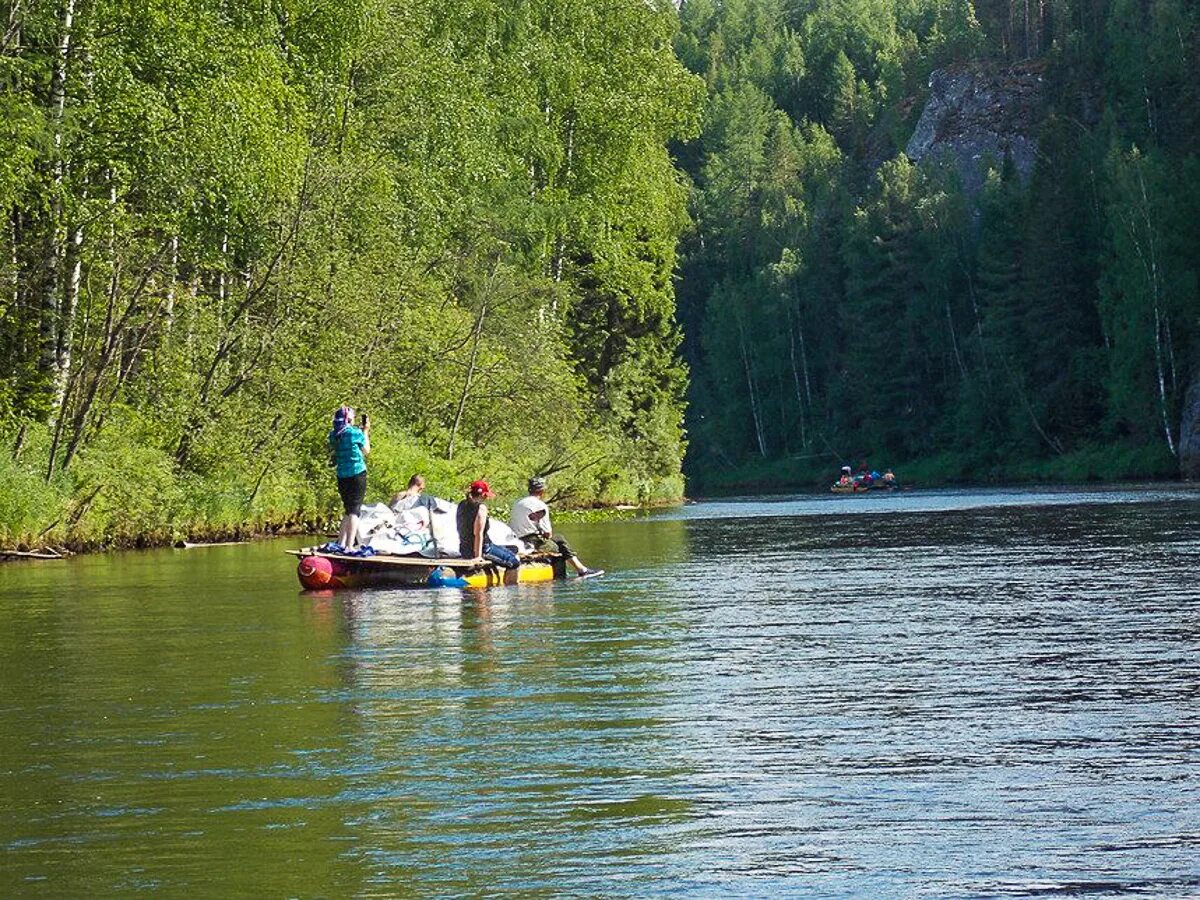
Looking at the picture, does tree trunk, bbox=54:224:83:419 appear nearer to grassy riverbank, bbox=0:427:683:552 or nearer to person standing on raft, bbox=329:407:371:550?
grassy riverbank, bbox=0:427:683:552

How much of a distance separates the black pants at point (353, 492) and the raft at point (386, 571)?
0.82 meters

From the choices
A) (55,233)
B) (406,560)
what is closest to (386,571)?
(406,560)

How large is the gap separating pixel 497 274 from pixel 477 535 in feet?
79.8

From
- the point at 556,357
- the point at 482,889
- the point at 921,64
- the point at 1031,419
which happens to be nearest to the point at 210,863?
the point at 482,889

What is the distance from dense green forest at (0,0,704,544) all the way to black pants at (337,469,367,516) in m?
6.87

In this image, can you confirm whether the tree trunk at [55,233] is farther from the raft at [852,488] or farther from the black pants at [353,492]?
the raft at [852,488]

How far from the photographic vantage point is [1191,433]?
74750mm

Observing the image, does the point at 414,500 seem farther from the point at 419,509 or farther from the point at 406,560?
the point at 406,560

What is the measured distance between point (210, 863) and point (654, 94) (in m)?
50.9

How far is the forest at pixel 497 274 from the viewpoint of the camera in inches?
1275

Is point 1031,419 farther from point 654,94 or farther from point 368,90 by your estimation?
point 368,90

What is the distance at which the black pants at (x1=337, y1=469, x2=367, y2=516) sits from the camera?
2419 centimetres

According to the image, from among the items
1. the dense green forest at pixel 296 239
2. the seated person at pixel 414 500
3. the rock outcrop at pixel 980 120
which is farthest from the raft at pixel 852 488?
the seated person at pixel 414 500

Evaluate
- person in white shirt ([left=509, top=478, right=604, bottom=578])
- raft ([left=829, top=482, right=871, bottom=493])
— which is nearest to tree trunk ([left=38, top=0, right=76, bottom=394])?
person in white shirt ([left=509, top=478, right=604, bottom=578])
